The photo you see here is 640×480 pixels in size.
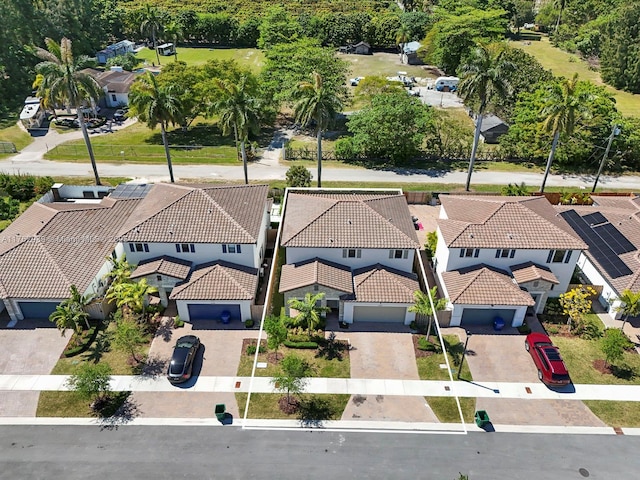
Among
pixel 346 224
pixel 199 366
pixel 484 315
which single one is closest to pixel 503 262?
pixel 484 315

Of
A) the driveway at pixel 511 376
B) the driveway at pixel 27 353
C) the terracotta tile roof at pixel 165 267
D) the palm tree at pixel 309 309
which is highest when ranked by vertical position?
the terracotta tile roof at pixel 165 267

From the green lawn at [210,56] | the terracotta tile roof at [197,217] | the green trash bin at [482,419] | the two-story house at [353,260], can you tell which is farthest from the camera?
A: the green lawn at [210,56]

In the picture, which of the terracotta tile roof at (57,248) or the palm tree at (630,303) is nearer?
the palm tree at (630,303)

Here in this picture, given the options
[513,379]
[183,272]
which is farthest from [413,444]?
[183,272]

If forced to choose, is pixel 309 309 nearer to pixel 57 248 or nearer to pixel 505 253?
pixel 505 253

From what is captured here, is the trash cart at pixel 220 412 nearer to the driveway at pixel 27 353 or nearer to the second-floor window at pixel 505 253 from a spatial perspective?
the driveway at pixel 27 353

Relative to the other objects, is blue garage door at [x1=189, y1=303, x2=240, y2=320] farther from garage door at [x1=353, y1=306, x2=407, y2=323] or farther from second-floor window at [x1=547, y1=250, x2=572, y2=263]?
second-floor window at [x1=547, y1=250, x2=572, y2=263]

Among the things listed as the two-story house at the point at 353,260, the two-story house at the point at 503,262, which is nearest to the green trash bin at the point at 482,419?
the two-story house at the point at 503,262
